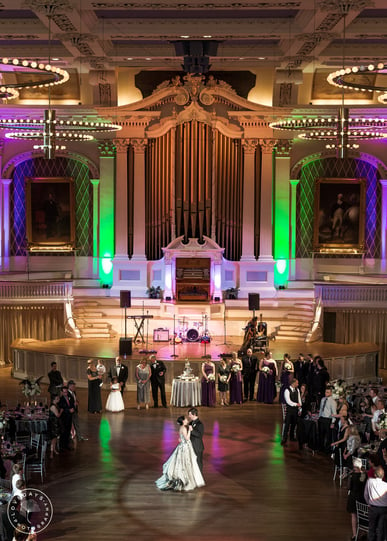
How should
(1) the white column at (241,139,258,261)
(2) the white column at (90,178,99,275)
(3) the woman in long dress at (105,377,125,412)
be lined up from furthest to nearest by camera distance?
(2) the white column at (90,178,99,275) → (1) the white column at (241,139,258,261) → (3) the woman in long dress at (105,377,125,412)

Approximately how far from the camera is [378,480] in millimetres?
10258

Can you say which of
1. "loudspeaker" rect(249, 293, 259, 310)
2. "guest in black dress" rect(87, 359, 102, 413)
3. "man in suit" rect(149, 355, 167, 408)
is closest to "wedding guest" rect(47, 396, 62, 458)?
"guest in black dress" rect(87, 359, 102, 413)

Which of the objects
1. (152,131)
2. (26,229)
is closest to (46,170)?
(26,229)

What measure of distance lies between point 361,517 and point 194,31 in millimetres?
14438

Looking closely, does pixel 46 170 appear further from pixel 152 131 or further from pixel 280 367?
pixel 280 367

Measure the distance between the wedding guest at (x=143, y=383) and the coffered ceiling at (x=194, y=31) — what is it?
309 inches

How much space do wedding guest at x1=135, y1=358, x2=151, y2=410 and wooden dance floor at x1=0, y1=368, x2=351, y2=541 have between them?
3.46 feet

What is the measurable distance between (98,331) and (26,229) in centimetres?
540

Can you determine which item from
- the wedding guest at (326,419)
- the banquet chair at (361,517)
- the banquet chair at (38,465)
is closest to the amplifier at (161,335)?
the wedding guest at (326,419)

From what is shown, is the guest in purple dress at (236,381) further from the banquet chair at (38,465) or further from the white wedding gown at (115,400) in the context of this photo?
the banquet chair at (38,465)

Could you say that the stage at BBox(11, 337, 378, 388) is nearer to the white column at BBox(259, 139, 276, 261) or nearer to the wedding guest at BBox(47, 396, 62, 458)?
the white column at BBox(259, 139, 276, 261)

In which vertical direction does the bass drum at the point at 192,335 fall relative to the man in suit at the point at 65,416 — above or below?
above

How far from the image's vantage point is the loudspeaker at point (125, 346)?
21.2 metres

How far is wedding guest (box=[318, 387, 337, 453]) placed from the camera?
48.1ft
